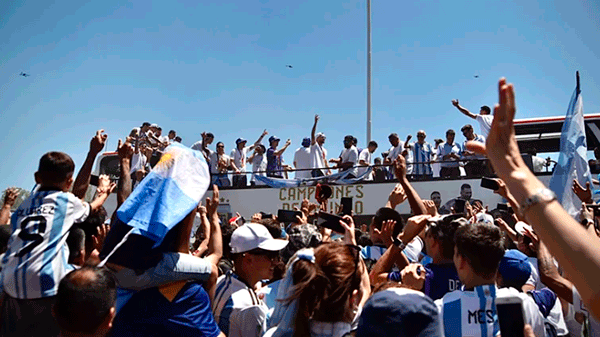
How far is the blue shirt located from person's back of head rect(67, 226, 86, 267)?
2.51 ft

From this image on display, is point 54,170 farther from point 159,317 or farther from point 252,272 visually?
point 252,272

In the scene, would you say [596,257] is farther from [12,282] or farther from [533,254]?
[533,254]

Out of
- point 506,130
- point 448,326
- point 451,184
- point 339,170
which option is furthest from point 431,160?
point 506,130

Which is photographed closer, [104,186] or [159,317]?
[159,317]

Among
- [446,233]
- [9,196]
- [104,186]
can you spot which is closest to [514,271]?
[446,233]

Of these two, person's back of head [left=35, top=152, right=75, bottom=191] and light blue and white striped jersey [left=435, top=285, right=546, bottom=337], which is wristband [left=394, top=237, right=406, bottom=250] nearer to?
light blue and white striped jersey [left=435, top=285, right=546, bottom=337]

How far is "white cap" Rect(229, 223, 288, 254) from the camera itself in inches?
138

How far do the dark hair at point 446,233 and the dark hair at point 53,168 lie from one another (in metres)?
2.35

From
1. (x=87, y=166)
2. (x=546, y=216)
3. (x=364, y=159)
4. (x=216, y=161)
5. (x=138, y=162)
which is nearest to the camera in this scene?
(x=546, y=216)

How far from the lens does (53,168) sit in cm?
301

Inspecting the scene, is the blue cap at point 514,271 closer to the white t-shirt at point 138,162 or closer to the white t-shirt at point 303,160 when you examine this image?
the white t-shirt at point 303,160

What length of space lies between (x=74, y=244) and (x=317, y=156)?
40.4ft

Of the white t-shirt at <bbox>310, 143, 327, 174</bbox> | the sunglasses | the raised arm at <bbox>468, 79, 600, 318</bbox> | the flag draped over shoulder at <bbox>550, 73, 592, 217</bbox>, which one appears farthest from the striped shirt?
the white t-shirt at <bbox>310, 143, 327, 174</bbox>

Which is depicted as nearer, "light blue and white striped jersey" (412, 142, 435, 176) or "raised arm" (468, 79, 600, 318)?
"raised arm" (468, 79, 600, 318)
